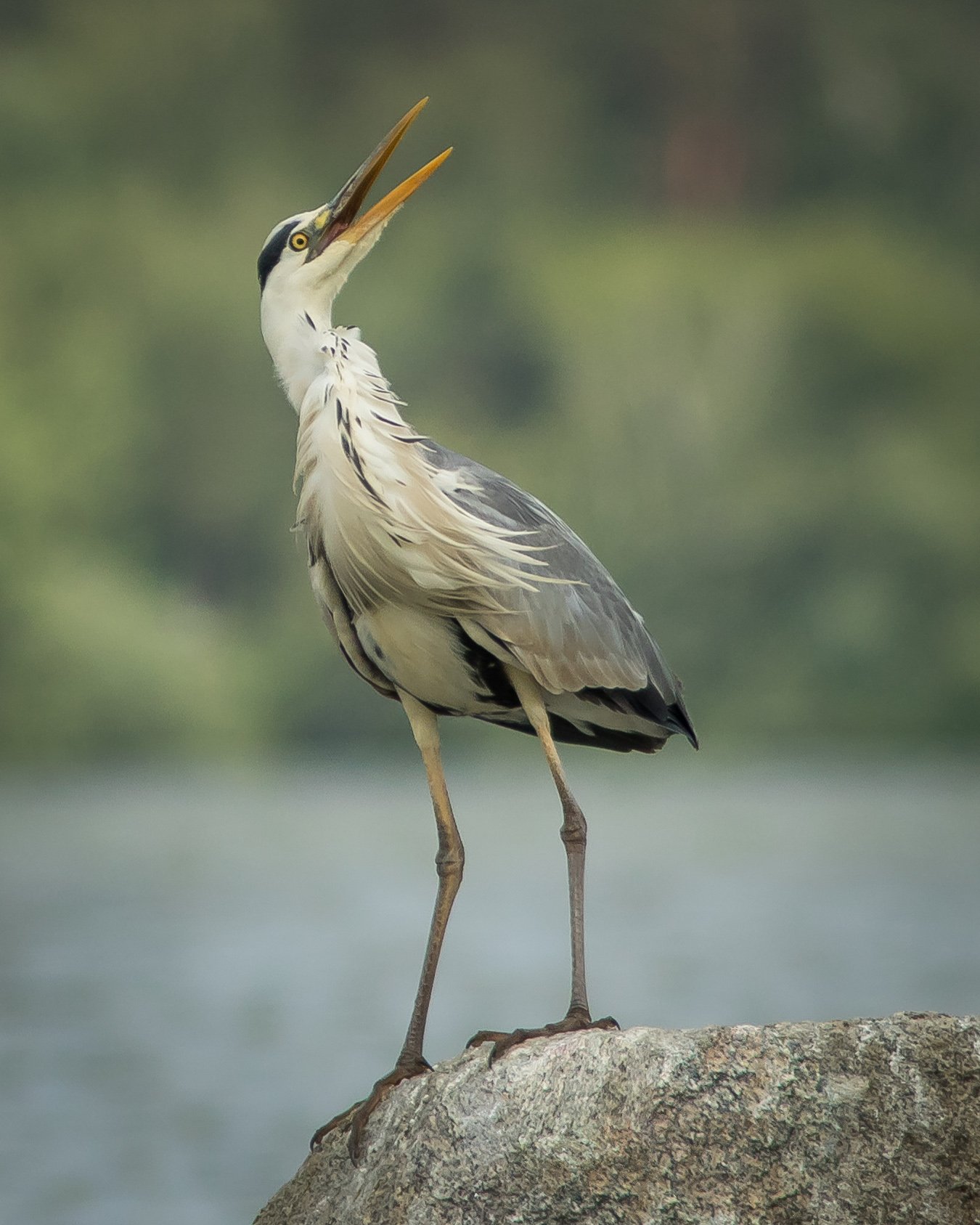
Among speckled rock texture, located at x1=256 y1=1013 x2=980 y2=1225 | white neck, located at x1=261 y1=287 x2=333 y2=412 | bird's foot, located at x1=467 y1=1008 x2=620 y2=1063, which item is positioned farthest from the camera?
white neck, located at x1=261 y1=287 x2=333 y2=412

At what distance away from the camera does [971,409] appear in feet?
36.9

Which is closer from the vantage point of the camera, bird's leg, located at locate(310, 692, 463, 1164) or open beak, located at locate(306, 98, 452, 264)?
bird's leg, located at locate(310, 692, 463, 1164)

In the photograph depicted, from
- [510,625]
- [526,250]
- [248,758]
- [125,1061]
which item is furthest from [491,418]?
[510,625]

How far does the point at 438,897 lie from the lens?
8.55 ft

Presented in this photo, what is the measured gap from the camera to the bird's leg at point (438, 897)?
2434 mm

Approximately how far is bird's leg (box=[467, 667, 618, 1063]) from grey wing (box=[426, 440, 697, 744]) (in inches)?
1.8

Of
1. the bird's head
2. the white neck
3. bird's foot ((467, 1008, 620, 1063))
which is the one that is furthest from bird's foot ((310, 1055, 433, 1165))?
the bird's head

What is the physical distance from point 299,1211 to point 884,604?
8899 millimetres

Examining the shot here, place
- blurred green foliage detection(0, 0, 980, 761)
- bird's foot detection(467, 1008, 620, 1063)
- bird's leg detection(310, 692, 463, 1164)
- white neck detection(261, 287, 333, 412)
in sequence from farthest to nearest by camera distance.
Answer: blurred green foliage detection(0, 0, 980, 761)
white neck detection(261, 287, 333, 412)
bird's leg detection(310, 692, 463, 1164)
bird's foot detection(467, 1008, 620, 1063)

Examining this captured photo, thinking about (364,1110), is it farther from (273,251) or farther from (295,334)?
(273,251)

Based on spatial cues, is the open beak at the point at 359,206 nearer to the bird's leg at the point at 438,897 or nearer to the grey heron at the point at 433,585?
the grey heron at the point at 433,585

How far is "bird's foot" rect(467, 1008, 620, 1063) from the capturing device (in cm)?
222

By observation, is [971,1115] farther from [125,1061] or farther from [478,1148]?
[125,1061]

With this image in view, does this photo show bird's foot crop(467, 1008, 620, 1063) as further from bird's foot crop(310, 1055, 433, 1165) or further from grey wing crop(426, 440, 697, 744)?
grey wing crop(426, 440, 697, 744)
